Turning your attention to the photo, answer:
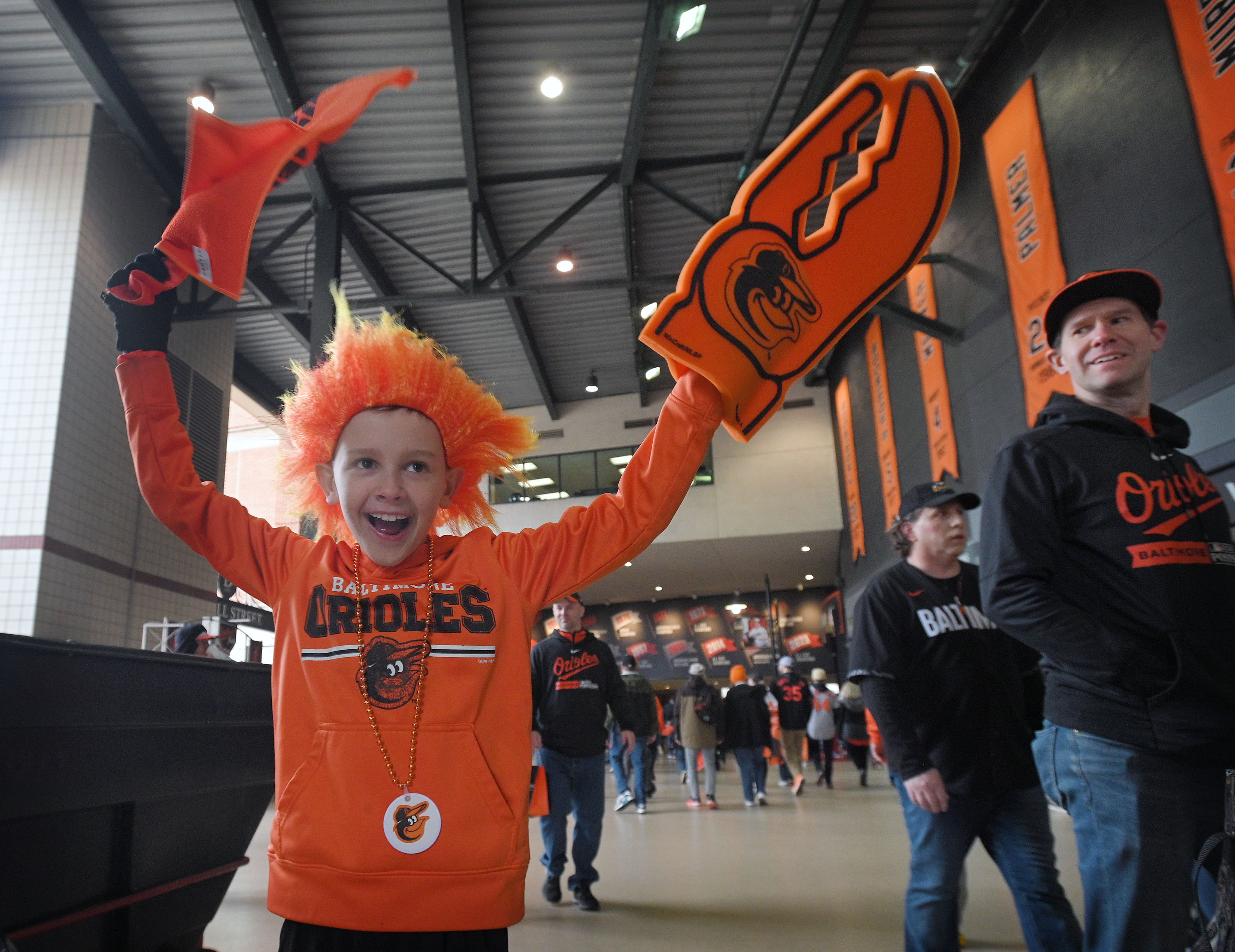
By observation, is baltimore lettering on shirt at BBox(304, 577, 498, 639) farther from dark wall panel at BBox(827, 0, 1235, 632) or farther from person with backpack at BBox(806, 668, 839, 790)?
person with backpack at BBox(806, 668, 839, 790)

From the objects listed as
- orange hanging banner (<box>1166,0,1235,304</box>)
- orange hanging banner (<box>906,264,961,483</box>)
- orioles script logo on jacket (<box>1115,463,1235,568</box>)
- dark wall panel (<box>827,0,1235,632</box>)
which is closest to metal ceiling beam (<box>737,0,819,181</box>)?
dark wall panel (<box>827,0,1235,632</box>)

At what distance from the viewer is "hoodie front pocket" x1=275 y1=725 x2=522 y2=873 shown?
1286 mm

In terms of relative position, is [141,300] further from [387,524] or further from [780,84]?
[780,84]

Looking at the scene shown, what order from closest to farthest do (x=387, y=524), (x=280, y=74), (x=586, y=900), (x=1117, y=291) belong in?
1. (x=387, y=524)
2. (x=1117, y=291)
3. (x=586, y=900)
4. (x=280, y=74)

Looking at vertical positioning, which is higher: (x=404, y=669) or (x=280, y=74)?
(x=280, y=74)

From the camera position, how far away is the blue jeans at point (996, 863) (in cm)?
193

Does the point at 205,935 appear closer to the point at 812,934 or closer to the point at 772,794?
the point at 812,934

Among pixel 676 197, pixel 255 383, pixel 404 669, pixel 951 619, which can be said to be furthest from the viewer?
pixel 255 383

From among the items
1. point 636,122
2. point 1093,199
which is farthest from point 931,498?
point 636,122

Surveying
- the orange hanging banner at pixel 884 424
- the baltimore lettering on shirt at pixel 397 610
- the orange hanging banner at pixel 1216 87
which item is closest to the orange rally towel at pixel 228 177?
the baltimore lettering on shirt at pixel 397 610

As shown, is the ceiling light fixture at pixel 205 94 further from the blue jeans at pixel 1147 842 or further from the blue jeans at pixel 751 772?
the blue jeans at pixel 1147 842

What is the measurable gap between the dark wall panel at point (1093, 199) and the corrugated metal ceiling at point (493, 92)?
95cm

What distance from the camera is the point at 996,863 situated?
201cm

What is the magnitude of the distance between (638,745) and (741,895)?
3.52 meters
